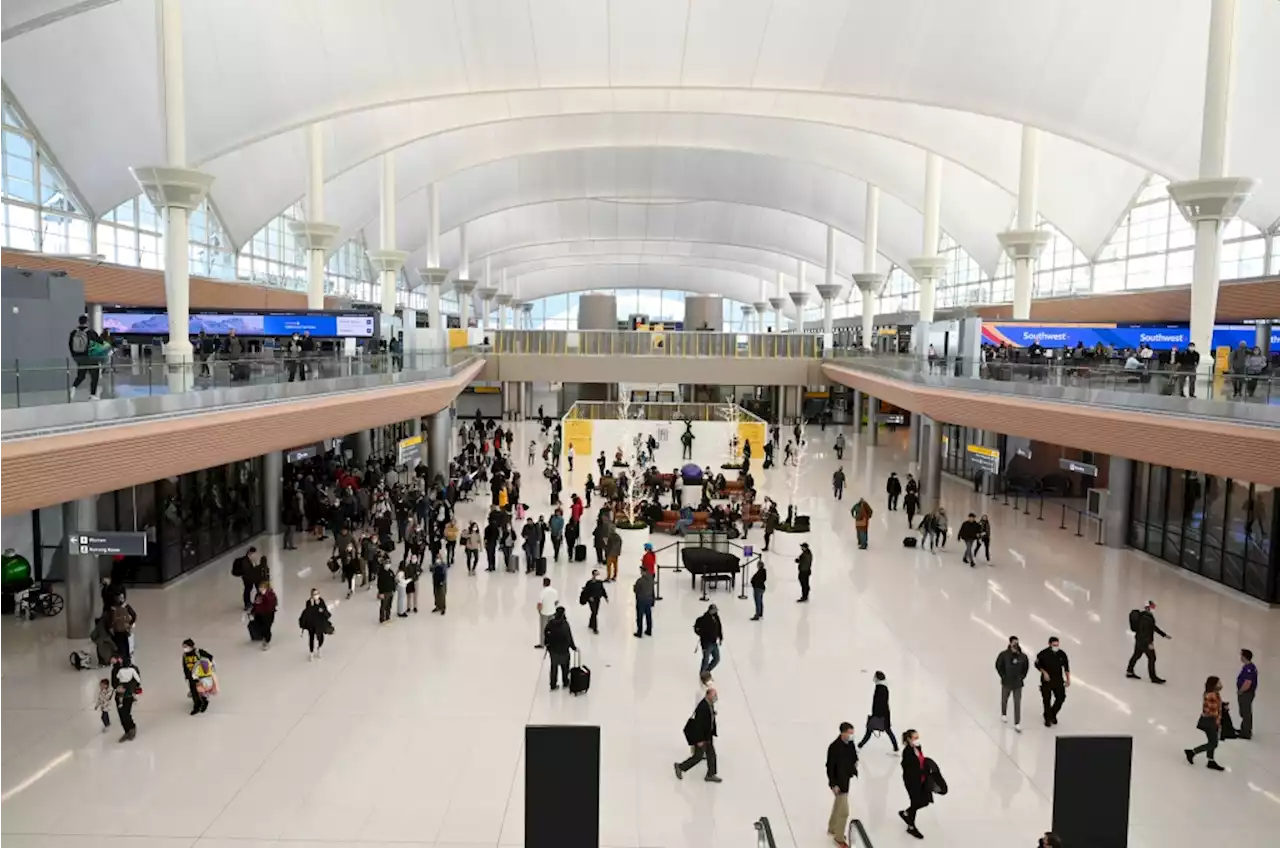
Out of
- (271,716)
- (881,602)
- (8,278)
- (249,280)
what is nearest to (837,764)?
(271,716)

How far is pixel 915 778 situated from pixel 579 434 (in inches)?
1006

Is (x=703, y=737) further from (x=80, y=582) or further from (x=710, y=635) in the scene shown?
(x=80, y=582)

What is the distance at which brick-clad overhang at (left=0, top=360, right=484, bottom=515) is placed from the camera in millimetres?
9352

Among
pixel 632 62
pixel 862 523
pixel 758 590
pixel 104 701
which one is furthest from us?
pixel 632 62

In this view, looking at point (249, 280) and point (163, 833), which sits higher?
point (249, 280)

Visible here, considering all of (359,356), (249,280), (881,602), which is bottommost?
(881,602)

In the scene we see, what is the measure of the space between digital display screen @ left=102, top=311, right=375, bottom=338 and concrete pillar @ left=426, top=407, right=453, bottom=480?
3282mm

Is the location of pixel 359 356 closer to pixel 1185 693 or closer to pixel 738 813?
pixel 738 813

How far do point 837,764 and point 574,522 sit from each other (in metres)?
12.4

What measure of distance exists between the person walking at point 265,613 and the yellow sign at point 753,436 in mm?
22893

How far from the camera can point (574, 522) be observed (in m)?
20.2

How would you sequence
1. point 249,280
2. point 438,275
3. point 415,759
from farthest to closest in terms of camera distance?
point 438,275 < point 249,280 < point 415,759

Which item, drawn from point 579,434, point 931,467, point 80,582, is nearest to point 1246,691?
point 80,582

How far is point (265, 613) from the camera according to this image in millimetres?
13320
